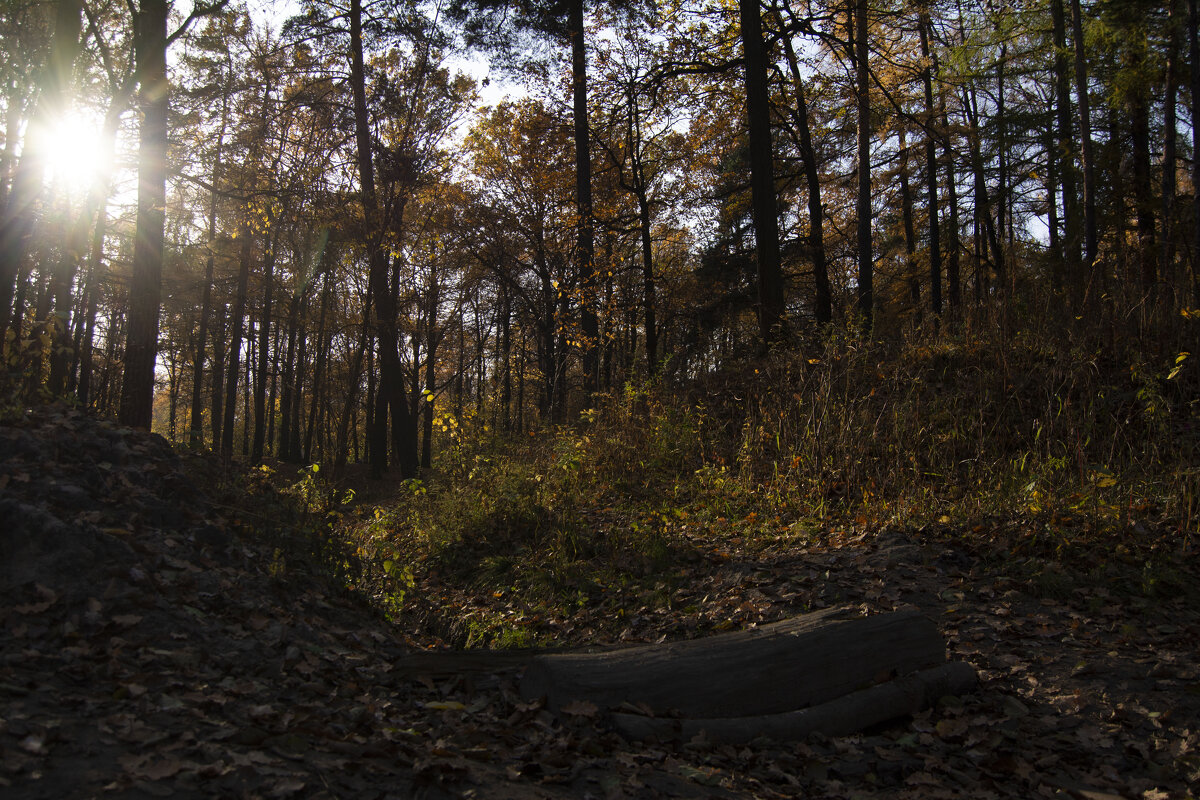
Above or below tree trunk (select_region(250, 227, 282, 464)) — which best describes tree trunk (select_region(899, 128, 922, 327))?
above

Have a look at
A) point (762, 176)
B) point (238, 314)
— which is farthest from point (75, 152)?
point (762, 176)

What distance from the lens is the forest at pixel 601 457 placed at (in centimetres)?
300

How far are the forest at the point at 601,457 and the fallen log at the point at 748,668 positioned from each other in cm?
9

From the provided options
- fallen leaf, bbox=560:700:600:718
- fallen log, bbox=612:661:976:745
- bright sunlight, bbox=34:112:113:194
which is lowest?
fallen log, bbox=612:661:976:745

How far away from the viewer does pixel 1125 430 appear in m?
6.36

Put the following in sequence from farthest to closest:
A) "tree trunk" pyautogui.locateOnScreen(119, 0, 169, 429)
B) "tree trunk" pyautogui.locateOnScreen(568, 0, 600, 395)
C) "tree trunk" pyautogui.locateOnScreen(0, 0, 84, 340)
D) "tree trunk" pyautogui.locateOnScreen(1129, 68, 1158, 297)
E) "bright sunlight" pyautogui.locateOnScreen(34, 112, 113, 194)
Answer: "tree trunk" pyautogui.locateOnScreen(1129, 68, 1158, 297), "tree trunk" pyautogui.locateOnScreen(568, 0, 600, 395), "bright sunlight" pyautogui.locateOnScreen(34, 112, 113, 194), "tree trunk" pyautogui.locateOnScreen(119, 0, 169, 429), "tree trunk" pyautogui.locateOnScreen(0, 0, 84, 340)

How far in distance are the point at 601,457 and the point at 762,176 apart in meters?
5.00

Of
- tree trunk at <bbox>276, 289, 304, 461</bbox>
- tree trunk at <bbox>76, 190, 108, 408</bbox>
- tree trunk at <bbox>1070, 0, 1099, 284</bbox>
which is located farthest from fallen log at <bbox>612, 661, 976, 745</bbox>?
tree trunk at <bbox>276, 289, 304, 461</bbox>

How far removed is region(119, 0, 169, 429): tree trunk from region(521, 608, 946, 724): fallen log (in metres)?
7.77

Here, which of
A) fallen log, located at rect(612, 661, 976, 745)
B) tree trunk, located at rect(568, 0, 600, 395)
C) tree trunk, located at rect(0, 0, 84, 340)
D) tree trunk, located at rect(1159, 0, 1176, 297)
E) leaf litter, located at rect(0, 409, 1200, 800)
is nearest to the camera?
leaf litter, located at rect(0, 409, 1200, 800)

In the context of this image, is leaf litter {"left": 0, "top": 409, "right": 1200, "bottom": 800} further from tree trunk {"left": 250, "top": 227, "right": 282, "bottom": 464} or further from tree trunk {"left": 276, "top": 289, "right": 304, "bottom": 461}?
tree trunk {"left": 276, "top": 289, "right": 304, "bottom": 461}

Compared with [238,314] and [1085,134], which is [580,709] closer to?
[1085,134]

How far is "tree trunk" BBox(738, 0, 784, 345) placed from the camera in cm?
992

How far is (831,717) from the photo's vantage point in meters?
3.31
